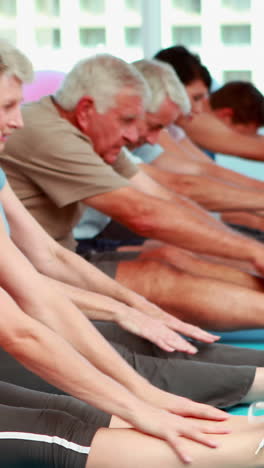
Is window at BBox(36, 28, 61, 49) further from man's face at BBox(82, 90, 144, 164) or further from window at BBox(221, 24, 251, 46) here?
man's face at BBox(82, 90, 144, 164)

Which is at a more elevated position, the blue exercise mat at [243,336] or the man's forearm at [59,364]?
the man's forearm at [59,364]

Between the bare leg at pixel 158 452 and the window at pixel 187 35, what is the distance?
4450 mm

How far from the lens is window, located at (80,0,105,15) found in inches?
257

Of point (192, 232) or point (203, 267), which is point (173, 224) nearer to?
point (192, 232)

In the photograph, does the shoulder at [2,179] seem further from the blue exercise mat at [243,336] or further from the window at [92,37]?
the window at [92,37]

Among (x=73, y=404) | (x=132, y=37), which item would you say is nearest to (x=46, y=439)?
(x=73, y=404)

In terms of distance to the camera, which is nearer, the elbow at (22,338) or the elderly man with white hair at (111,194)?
the elbow at (22,338)

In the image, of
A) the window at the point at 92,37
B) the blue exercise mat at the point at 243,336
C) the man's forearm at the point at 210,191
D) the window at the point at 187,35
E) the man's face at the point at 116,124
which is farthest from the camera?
the window at the point at 92,37

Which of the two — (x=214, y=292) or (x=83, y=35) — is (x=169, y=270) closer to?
(x=214, y=292)

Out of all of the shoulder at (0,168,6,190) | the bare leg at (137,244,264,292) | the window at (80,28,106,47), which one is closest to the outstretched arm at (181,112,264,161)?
the bare leg at (137,244,264,292)

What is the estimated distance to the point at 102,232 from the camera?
131 inches

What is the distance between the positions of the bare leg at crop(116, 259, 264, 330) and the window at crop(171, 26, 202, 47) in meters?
3.23

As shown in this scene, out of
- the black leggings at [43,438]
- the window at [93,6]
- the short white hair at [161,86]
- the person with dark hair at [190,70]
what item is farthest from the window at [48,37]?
the black leggings at [43,438]

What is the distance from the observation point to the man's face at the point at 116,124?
8.80 feet
